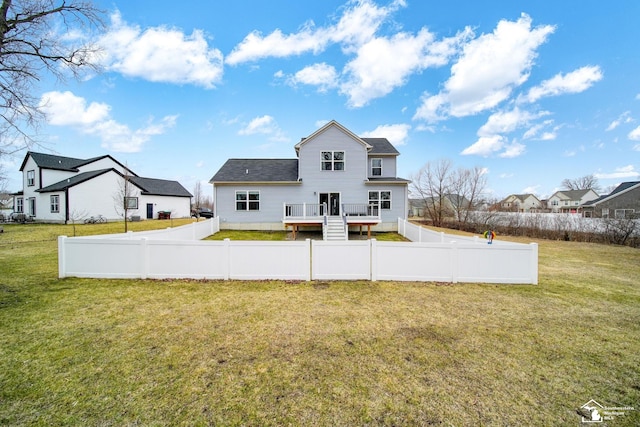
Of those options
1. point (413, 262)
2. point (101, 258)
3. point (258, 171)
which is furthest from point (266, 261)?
point (258, 171)

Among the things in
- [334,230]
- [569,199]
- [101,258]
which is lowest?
[101,258]

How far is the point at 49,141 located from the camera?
292 inches

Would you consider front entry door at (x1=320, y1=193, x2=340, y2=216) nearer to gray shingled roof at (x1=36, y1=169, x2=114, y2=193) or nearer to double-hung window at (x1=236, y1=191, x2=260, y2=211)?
double-hung window at (x1=236, y1=191, x2=260, y2=211)

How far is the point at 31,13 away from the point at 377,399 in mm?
11399

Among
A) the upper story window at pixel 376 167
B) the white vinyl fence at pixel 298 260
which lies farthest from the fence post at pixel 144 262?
the upper story window at pixel 376 167

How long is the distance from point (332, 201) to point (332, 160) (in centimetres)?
287

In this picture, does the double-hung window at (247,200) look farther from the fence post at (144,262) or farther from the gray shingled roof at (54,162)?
the gray shingled roof at (54,162)

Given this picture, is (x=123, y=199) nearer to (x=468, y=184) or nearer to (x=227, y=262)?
(x=227, y=262)

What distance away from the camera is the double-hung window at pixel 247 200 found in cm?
1780

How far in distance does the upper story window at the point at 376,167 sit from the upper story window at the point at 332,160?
118 inches

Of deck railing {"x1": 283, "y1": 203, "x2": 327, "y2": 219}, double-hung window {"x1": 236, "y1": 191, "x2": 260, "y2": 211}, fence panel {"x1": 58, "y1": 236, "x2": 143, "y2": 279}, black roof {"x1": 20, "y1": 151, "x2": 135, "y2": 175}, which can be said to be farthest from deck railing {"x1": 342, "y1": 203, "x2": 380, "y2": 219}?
black roof {"x1": 20, "y1": 151, "x2": 135, "y2": 175}

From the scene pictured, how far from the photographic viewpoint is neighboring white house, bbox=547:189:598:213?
51.4 m

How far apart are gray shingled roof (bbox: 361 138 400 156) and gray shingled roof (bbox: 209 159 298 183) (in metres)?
6.35

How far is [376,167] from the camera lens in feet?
63.0
